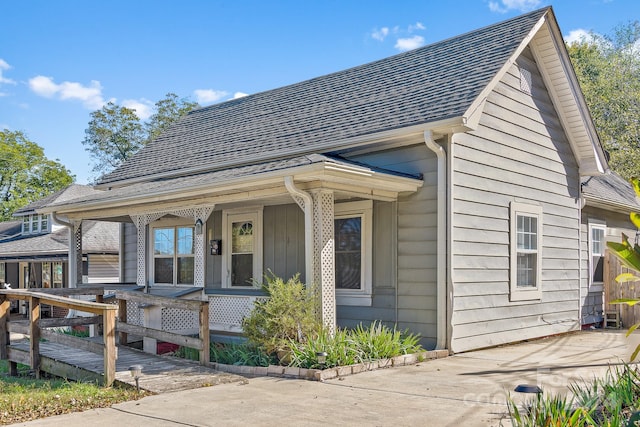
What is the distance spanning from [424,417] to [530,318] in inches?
258

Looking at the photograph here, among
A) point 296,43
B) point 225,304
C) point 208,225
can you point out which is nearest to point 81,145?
point 296,43

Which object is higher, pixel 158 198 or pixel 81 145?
pixel 81 145

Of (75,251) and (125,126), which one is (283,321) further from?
(125,126)

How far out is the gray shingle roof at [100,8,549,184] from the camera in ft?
33.1

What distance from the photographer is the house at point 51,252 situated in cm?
2480

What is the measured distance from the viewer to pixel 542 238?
1179cm

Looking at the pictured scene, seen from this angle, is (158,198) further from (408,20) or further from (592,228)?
(408,20)

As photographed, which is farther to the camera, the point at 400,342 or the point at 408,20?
the point at 408,20

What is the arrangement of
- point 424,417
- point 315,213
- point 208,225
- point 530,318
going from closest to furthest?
1. point 424,417
2. point 315,213
3. point 530,318
4. point 208,225

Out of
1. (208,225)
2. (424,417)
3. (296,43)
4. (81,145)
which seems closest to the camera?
(424,417)

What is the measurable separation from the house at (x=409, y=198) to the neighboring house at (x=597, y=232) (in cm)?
77

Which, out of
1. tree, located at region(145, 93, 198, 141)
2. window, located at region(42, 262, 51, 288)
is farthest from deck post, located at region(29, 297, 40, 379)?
tree, located at region(145, 93, 198, 141)

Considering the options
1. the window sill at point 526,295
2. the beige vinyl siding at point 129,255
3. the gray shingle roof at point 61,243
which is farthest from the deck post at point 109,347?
the gray shingle roof at point 61,243

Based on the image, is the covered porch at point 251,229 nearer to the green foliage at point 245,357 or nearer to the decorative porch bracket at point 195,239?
the decorative porch bracket at point 195,239
